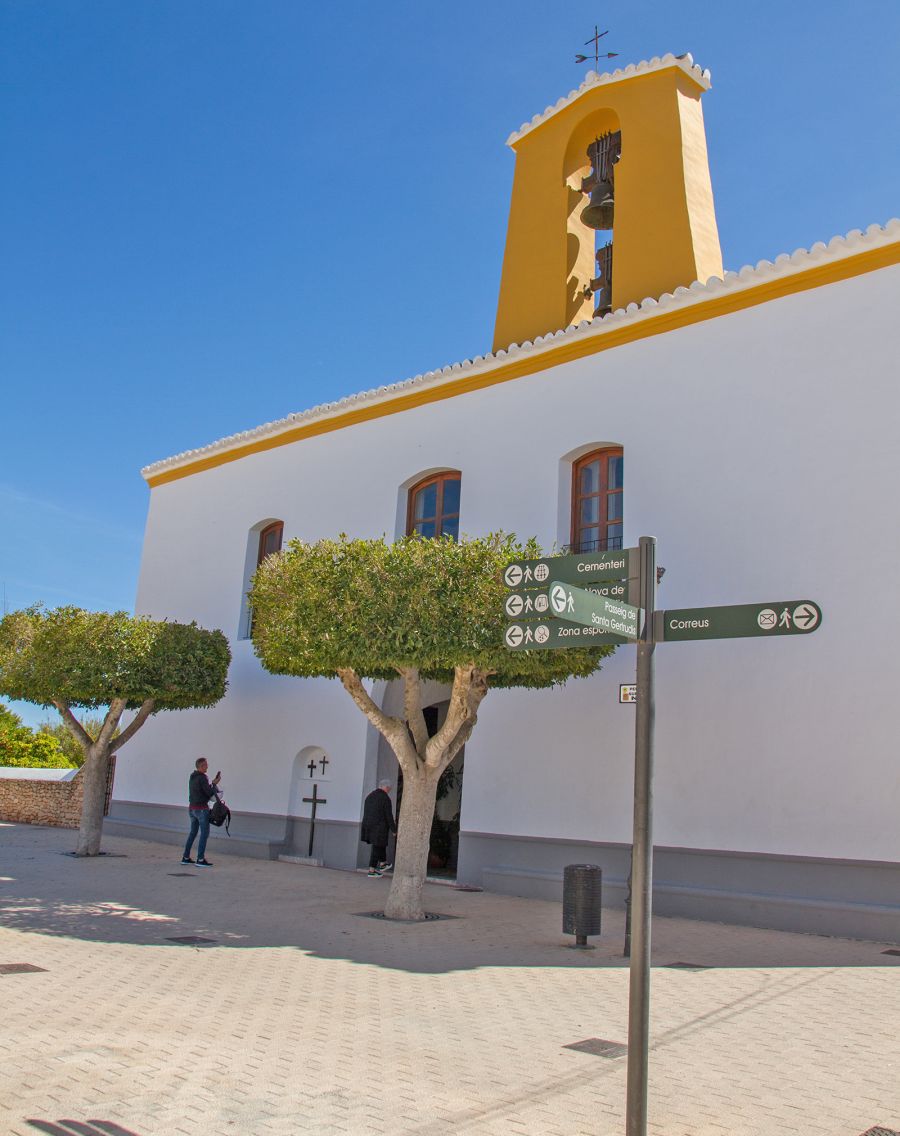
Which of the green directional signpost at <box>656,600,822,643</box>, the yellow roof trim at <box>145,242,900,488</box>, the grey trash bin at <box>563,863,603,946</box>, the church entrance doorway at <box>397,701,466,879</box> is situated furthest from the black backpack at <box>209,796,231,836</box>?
the green directional signpost at <box>656,600,822,643</box>

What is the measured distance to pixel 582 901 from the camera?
881 cm

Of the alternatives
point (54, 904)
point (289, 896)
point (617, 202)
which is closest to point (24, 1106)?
point (54, 904)

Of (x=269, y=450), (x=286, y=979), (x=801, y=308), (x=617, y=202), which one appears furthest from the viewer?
(x=269, y=450)

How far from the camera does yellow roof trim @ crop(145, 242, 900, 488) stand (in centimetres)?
1088

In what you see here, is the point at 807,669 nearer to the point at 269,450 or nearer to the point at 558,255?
the point at 558,255

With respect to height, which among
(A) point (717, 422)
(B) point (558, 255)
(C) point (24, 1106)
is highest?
(B) point (558, 255)

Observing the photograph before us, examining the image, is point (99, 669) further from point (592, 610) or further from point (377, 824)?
point (592, 610)

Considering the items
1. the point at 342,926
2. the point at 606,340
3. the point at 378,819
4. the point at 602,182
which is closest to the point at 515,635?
the point at 342,926

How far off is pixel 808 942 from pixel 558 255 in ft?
34.5

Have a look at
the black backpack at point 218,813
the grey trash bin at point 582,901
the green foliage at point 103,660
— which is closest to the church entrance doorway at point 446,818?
the black backpack at point 218,813

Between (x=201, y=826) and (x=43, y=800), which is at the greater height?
(x=43, y=800)

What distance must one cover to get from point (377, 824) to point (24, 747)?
15.0 meters

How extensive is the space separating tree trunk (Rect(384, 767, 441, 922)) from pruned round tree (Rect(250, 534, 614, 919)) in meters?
0.01

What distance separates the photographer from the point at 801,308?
11.2 meters
